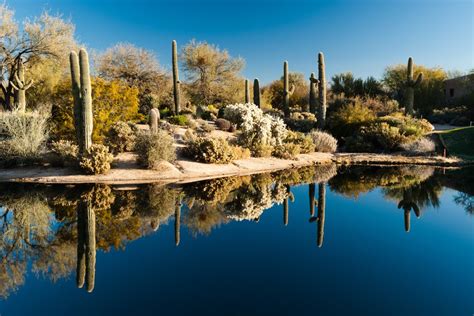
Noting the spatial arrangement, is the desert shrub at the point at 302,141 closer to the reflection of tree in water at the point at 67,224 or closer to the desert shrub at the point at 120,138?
the desert shrub at the point at 120,138

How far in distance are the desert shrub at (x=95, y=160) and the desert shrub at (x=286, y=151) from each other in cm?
892

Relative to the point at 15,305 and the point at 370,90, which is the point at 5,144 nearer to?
the point at 15,305

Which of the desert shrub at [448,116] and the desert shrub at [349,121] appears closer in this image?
the desert shrub at [349,121]

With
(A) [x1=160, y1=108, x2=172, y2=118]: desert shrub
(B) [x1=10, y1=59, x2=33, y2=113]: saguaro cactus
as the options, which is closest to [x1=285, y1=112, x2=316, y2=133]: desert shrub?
(A) [x1=160, y1=108, x2=172, y2=118]: desert shrub

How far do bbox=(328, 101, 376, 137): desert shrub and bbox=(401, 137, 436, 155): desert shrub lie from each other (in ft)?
10.2

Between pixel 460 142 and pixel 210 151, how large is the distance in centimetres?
1461

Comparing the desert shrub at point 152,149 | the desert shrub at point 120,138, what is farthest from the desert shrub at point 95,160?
the desert shrub at point 120,138

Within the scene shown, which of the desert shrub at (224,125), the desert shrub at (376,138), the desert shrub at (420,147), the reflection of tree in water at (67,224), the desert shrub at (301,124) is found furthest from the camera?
the desert shrub at (301,124)

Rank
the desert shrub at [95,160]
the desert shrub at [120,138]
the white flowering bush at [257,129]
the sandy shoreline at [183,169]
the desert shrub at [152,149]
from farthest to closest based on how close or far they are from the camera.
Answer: the white flowering bush at [257,129]
the desert shrub at [120,138]
the desert shrub at [152,149]
the desert shrub at [95,160]
the sandy shoreline at [183,169]

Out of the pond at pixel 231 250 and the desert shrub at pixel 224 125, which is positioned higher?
the desert shrub at pixel 224 125

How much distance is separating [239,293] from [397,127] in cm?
1936

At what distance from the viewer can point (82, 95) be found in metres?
13.5

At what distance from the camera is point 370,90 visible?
3647 cm

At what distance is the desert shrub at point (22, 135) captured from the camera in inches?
561
